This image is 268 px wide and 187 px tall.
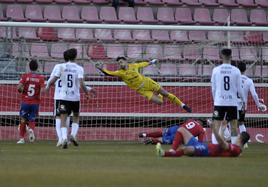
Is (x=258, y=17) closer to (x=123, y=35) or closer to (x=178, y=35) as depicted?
(x=178, y=35)

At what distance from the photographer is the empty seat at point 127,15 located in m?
25.8

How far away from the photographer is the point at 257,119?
22.7 metres

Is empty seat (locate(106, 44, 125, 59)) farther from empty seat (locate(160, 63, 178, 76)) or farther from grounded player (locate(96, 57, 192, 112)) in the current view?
grounded player (locate(96, 57, 192, 112))

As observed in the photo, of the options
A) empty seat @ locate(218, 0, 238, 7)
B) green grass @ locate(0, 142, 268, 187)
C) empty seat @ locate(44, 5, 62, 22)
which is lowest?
green grass @ locate(0, 142, 268, 187)

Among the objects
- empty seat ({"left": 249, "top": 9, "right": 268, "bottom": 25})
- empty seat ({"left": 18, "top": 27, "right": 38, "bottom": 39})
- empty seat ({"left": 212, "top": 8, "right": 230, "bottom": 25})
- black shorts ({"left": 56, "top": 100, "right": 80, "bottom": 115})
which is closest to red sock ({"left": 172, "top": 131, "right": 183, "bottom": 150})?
black shorts ({"left": 56, "top": 100, "right": 80, "bottom": 115})

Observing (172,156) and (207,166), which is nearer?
(207,166)

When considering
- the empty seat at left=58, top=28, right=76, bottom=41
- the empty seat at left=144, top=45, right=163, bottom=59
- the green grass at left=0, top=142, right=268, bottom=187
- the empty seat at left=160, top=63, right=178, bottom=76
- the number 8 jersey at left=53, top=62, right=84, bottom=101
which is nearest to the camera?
the green grass at left=0, top=142, right=268, bottom=187

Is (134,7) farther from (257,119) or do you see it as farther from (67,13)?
(257,119)

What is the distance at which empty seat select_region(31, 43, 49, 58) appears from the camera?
2167 centimetres

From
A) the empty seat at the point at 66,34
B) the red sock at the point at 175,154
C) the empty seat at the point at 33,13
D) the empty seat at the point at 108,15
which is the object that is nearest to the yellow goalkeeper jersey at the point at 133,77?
the empty seat at the point at 66,34

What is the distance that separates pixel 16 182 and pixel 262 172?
373 centimetres

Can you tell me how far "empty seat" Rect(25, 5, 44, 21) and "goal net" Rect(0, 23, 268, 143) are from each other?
292cm

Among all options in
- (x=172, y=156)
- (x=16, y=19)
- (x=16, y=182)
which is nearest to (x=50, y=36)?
(x=16, y=19)

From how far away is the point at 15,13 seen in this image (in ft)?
83.8
